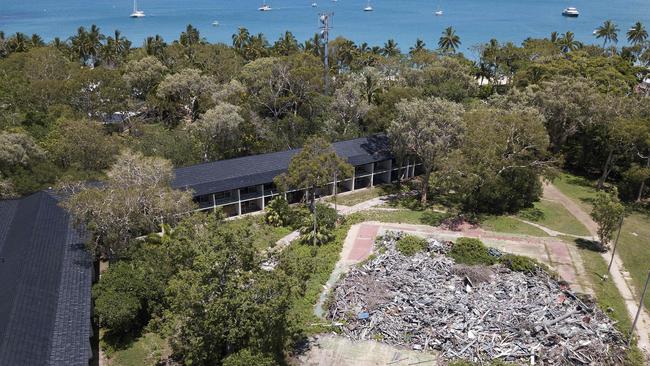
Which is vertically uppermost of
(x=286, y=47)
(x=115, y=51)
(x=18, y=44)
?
(x=286, y=47)

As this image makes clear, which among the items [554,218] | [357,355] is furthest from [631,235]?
[357,355]

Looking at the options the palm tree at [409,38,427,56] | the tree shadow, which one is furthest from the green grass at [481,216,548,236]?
the palm tree at [409,38,427,56]

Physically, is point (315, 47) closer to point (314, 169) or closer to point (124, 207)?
point (314, 169)

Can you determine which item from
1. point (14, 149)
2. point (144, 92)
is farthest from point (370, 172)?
point (144, 92)

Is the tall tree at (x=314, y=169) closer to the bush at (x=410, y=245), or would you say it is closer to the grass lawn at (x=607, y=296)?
the bush at (x=410, y=245)

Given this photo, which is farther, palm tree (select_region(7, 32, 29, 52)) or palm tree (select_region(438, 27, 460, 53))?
palm tree (select_region(438, 27, 460, 53))

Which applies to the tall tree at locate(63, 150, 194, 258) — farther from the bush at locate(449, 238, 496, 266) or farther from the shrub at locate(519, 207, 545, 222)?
the shrub at locate(519, 207, 545, 222)
